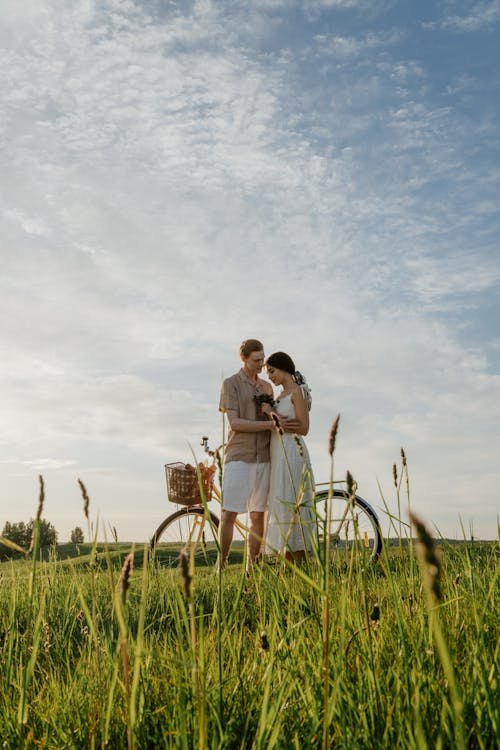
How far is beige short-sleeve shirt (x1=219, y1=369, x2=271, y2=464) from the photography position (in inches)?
303

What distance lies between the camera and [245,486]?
7699 mm

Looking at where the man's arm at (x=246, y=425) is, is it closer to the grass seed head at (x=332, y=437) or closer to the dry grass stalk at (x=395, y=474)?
the dry grass stalk at (x=395, y=474)

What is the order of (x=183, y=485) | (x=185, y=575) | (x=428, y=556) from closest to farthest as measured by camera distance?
(x=428, y=556)
(x=185, y=575)
(x=183, y=485)

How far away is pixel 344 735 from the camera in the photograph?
1.54 metres

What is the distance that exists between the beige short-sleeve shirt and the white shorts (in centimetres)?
9

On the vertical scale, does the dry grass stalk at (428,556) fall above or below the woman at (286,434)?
below

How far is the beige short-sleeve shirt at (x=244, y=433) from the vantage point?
770 cm

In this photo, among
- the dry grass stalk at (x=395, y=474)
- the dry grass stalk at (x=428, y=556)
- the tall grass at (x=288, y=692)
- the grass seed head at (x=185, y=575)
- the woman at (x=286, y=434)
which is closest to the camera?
the dry grass stalk at (x=428, y=556)

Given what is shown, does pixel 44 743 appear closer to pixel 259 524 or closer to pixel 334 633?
pixel 334 633

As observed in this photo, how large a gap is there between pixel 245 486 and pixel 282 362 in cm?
148

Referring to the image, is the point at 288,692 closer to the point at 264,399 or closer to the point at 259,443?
the point at 264,399

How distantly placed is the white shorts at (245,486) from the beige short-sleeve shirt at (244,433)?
86 millimetres

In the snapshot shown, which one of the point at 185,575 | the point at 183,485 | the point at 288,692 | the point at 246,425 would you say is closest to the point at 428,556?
the point at 185,575

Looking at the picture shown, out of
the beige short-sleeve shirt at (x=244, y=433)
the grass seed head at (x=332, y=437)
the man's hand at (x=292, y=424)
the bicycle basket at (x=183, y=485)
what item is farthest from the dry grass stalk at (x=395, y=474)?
the bicycle basket at (x=183, y=485)
